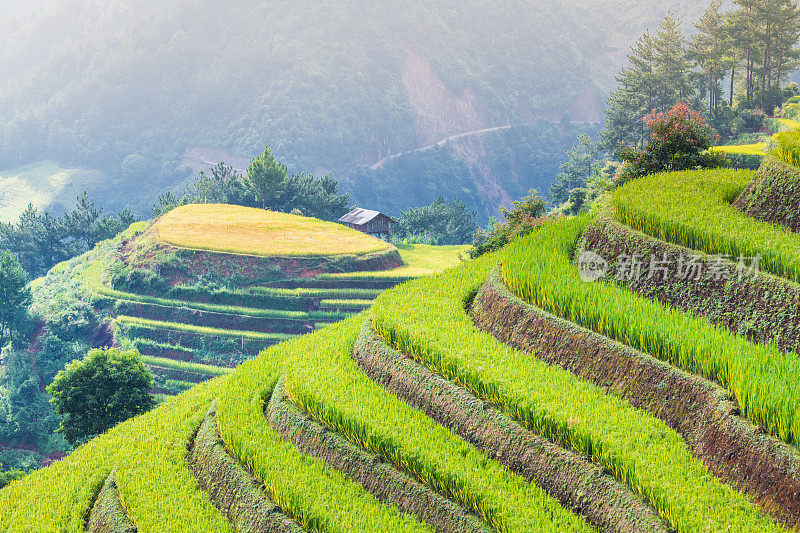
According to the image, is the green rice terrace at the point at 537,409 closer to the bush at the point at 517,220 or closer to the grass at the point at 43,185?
the bush at the point at 517,220

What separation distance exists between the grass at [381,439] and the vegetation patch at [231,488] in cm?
21

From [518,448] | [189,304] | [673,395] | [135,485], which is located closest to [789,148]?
[673,395]

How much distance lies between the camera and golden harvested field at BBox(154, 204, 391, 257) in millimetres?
A: 41469

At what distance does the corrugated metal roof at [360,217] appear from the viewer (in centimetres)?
5460

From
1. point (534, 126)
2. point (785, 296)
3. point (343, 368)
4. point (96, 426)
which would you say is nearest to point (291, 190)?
point (96, 426)

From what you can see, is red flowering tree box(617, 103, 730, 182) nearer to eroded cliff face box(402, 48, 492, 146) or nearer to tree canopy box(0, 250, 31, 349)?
tree canopy box(0, 250, 31, 349)

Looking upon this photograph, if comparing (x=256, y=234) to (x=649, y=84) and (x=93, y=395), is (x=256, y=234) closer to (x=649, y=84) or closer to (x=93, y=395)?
(x=93, y=395)

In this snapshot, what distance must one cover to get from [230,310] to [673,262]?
3126 centimetres

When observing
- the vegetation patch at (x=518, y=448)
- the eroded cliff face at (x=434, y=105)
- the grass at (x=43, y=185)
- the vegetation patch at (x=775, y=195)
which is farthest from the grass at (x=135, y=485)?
the eroded cliff face at (x=434, y=105)

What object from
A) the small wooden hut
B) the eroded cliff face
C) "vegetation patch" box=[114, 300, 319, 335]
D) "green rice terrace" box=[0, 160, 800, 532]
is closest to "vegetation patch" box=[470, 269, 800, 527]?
"green rice terrace" box=[0, 160, 800, 532]

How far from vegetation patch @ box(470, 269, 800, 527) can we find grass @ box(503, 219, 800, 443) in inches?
6.8

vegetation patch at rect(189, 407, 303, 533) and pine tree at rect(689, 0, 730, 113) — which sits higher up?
pine tree at rect(689, 0, 730, 113)

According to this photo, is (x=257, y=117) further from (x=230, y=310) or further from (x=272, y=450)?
(x=272, y=450)

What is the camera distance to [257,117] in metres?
142
